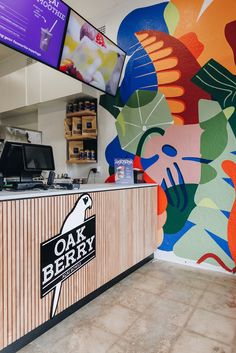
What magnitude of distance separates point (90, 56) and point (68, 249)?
2335 millimetres

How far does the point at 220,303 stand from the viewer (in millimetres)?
2416

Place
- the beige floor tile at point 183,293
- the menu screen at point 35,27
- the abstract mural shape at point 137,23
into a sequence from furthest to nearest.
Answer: the abstract mural shape at point 137,23 → the beige floor tile at point 183,293 → the menu screen at point 35,27

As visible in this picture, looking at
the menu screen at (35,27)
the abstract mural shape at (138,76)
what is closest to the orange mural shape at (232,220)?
the abstract mural shape at (138,76)

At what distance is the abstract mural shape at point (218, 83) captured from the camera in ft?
9.97

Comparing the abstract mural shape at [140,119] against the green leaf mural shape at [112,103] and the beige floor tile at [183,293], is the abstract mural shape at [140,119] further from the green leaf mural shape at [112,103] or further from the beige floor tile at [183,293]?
→ the beige floor tile at [183,293]

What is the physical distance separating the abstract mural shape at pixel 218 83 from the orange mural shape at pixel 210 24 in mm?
69

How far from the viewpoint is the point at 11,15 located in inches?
88.4

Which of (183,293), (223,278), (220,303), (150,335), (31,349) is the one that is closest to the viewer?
(31,349)

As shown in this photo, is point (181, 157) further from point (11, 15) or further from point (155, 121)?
point (11, 15)

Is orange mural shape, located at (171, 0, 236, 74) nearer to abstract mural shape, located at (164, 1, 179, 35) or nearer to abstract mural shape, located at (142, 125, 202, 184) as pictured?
abstract mural shape, located at (164, 1, 179, 35)

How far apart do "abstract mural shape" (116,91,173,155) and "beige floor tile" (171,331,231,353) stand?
8.13ft

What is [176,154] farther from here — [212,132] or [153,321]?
[153,321]

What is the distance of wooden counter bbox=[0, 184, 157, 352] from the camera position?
162cm

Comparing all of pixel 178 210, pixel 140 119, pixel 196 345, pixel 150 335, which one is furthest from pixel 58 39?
pixel 196 345
